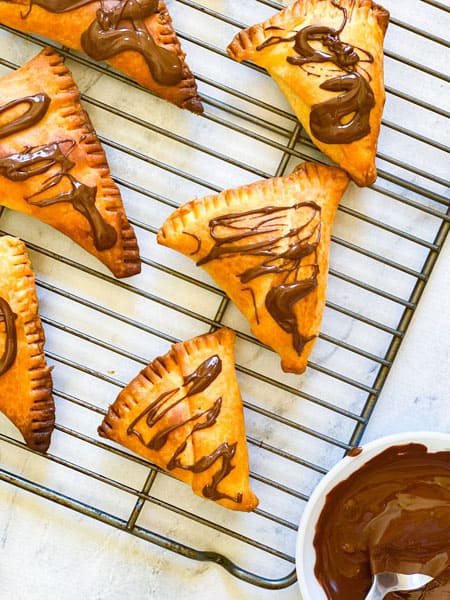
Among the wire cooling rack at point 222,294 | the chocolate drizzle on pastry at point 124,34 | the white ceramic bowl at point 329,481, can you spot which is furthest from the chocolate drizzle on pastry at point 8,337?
the white ceramic bowl at point 329,481

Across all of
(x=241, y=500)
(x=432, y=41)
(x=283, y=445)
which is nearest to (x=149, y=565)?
(x=241, y=500)

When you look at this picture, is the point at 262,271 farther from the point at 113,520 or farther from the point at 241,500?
the point at 113,520

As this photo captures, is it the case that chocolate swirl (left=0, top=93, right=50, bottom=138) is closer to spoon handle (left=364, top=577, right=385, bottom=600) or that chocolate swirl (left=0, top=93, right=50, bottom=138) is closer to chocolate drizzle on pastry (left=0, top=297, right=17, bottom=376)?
chocolate drizzle on pastry (left=0, top=297, right=17, bottom=376)

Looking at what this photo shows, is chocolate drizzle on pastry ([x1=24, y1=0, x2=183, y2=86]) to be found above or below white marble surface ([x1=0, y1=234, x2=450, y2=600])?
above

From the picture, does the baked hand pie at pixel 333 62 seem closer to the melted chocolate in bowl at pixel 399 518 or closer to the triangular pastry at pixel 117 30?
the triangular pastry at pixel 117 30

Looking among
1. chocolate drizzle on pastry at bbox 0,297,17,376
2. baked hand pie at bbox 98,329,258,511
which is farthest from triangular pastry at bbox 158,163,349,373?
chocolate drizzle on pastry at bbox 0,297,17,376

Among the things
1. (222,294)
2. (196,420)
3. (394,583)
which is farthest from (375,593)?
(222,294)
